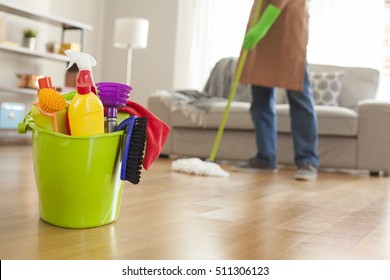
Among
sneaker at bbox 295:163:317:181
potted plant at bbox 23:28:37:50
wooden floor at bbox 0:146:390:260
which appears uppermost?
potted plant at bbox 23:28:37:50

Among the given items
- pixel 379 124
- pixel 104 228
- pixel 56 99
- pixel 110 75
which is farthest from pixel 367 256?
pixel 110 75

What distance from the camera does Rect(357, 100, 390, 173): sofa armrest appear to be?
310 cm

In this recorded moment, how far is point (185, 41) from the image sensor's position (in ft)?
16.8

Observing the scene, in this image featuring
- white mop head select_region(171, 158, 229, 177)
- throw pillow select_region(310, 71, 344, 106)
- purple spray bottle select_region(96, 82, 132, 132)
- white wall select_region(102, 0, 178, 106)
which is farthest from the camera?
white wall select_region(102, 0, 178, 106)

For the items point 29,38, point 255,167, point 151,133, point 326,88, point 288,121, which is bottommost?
point 255,167

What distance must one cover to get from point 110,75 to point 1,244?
4.83 meters

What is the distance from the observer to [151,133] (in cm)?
108

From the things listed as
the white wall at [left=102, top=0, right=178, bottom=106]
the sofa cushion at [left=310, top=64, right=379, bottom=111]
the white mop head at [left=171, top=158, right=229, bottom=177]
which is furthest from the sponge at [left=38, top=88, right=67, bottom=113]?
the white wall at [left=102, top=0, right=178, bottom=106]

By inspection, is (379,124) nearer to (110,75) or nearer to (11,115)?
(11,115)

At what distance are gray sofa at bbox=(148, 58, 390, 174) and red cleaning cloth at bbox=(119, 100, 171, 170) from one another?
7.29ft

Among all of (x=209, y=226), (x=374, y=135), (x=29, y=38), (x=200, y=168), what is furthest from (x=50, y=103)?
(x=29, y=38)

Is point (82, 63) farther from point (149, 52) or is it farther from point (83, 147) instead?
point (149, 52)

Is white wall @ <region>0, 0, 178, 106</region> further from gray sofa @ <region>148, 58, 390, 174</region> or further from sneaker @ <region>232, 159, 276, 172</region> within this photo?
sneaker @ <region>232, 159, 276, 172</region>

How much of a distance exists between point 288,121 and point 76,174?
2.42 meters
